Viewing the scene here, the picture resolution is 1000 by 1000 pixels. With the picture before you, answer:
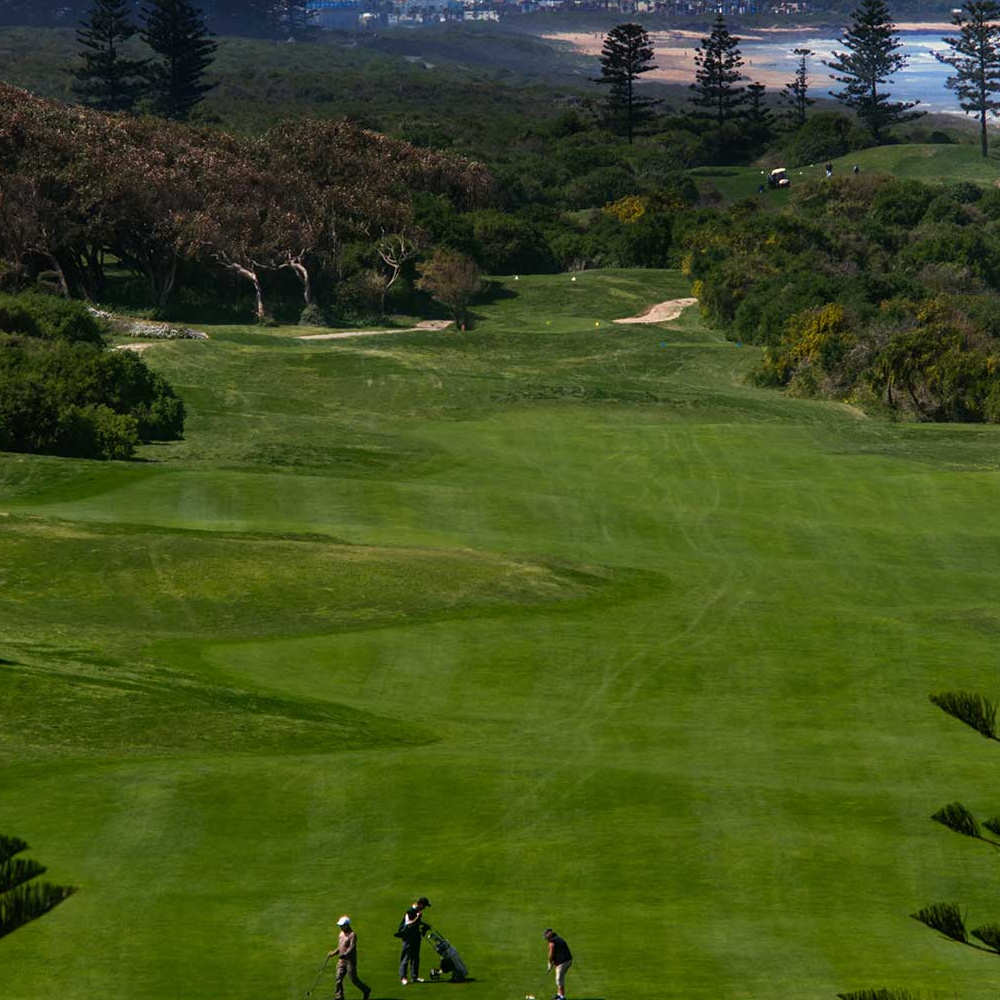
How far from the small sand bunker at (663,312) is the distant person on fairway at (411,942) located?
389ft

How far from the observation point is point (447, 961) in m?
26.0

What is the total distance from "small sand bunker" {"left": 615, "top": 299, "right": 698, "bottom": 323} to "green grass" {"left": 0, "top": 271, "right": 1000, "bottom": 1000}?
49.9 meters

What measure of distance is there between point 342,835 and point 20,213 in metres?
99.3

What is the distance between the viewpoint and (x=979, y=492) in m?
79.9

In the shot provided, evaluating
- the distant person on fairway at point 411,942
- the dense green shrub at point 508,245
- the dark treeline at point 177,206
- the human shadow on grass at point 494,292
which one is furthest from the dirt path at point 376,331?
the distant person on fairway at point 411,942

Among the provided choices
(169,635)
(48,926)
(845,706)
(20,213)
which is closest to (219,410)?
(20,213)

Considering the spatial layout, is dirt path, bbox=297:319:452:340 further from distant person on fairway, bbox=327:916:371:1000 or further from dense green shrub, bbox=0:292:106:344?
distant person on fairway, bbox=327:916:371:1000

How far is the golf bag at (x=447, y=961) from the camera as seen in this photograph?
1016 inches

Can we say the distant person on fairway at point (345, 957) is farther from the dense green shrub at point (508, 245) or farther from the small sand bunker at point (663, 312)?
the dense green shrub at point (508, 245)

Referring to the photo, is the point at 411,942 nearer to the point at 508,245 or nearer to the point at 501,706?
the point at 501,706

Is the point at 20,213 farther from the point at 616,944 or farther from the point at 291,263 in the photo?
the point at 616,944

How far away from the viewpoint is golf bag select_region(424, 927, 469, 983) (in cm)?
2581

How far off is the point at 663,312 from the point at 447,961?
402 feet

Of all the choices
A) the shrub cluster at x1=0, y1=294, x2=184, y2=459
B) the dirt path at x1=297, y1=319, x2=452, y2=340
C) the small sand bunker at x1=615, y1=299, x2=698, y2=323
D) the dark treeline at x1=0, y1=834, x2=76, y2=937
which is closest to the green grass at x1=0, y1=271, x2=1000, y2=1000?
the shrub cluster at x1=0, y1=294, x2=184, y2=459
